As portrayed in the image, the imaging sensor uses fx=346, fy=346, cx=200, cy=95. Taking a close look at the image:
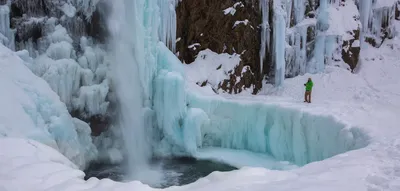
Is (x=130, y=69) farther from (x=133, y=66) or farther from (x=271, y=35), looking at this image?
(x=271, y=35)

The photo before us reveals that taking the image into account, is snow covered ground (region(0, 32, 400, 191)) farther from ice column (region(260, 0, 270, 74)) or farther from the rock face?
ice column (region(260, 0, 270, 74))

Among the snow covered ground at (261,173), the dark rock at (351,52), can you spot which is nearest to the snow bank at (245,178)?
the snow covered ground at (261,173)

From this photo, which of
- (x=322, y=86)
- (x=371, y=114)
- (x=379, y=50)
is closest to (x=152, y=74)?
(x=371, y=114)

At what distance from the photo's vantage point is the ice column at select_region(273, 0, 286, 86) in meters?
16.1

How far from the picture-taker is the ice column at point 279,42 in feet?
52.8

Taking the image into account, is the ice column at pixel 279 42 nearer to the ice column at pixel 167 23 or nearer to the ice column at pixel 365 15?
the ice column at pixel 167 23

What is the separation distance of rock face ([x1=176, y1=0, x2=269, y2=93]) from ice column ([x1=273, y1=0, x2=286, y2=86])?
830 millimetres

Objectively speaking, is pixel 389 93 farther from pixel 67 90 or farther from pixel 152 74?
pixel 67 90

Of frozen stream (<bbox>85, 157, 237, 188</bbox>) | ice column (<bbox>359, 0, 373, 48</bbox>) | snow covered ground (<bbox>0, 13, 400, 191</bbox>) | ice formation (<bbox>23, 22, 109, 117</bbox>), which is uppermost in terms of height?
ice column (<bbox>359, 0, 373, 48</bbox>)

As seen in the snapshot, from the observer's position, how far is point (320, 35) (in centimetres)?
1781

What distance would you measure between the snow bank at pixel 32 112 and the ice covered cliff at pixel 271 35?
717 cm

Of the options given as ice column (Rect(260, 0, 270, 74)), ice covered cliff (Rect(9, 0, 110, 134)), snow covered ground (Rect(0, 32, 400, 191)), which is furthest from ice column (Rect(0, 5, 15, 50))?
ice column (Rect(260, 0, 270, 74))

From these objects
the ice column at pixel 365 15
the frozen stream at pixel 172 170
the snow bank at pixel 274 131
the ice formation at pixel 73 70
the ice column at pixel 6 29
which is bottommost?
the frozen stream at pixel 172 170

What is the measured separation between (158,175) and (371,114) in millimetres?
6170
